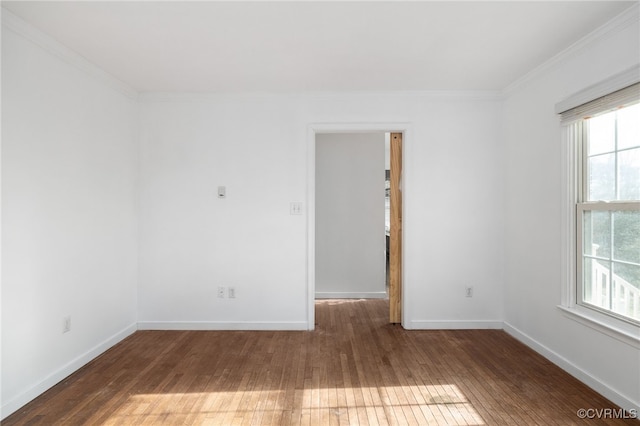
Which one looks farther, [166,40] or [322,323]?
[322,323]

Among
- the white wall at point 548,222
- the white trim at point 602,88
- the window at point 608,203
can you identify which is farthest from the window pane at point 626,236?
the white trim at point 602,88

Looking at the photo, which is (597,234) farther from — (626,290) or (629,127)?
(629,127)

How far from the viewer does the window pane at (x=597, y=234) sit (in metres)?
2.52

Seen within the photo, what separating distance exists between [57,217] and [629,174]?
386 cm

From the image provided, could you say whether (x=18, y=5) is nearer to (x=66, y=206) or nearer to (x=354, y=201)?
(x=66, y=206)

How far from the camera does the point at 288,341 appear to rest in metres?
3.48

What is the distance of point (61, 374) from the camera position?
269 centimetres

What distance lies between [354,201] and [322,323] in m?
1.88

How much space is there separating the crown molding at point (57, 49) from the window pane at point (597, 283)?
4.06 m

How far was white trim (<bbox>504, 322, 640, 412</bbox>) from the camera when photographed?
2246 mm

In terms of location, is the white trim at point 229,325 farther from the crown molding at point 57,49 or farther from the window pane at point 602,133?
the window pane at point 602,133

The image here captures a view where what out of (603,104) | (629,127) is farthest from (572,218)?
(603,104)

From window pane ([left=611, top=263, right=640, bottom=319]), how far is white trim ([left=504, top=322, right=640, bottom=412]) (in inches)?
19.3

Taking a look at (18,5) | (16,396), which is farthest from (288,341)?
(18,5)
